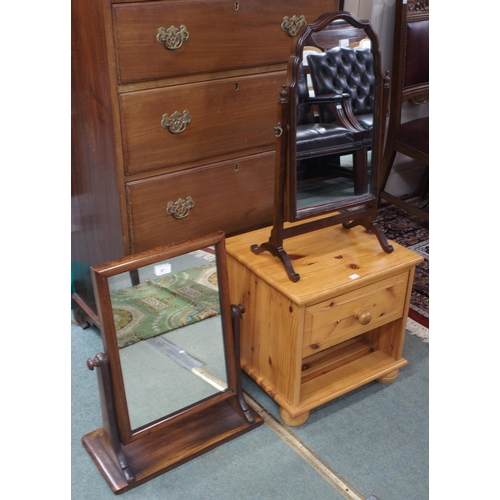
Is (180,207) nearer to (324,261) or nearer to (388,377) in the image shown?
(324,261)

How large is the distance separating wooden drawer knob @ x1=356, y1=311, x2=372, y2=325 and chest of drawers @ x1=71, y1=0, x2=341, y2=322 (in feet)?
1.61

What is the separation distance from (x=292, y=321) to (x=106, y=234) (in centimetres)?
65

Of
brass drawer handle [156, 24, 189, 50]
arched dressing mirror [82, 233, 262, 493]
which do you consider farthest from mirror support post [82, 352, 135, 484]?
brass drawer handle [156, 24, 189, 50]

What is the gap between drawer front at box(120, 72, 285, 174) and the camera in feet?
5.37

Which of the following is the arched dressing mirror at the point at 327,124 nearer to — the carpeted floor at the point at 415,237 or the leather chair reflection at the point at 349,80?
the leather chair reflection at the point at 349,80

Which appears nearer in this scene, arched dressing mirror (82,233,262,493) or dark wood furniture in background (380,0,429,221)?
arched dressing mirror (82,233,262,493)

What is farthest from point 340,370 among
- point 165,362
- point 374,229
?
point 165,362

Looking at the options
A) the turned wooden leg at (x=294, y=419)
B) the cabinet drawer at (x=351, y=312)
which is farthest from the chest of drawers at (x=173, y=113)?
the turned wooden leg at (x=294, y=419)

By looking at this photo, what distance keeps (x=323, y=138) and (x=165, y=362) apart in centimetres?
78

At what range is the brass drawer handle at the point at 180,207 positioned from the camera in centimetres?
179

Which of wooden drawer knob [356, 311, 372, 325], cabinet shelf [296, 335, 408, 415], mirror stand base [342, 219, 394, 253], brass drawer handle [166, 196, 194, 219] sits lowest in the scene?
cabinet shelf [296, 335, 408, 415]

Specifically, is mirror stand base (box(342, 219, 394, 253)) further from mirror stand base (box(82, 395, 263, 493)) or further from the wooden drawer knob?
mirror stand base (box(82, 395, 263, 493))

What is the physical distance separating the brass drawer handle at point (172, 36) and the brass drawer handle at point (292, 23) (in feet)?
1.16

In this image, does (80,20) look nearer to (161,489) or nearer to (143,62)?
(143,62)
